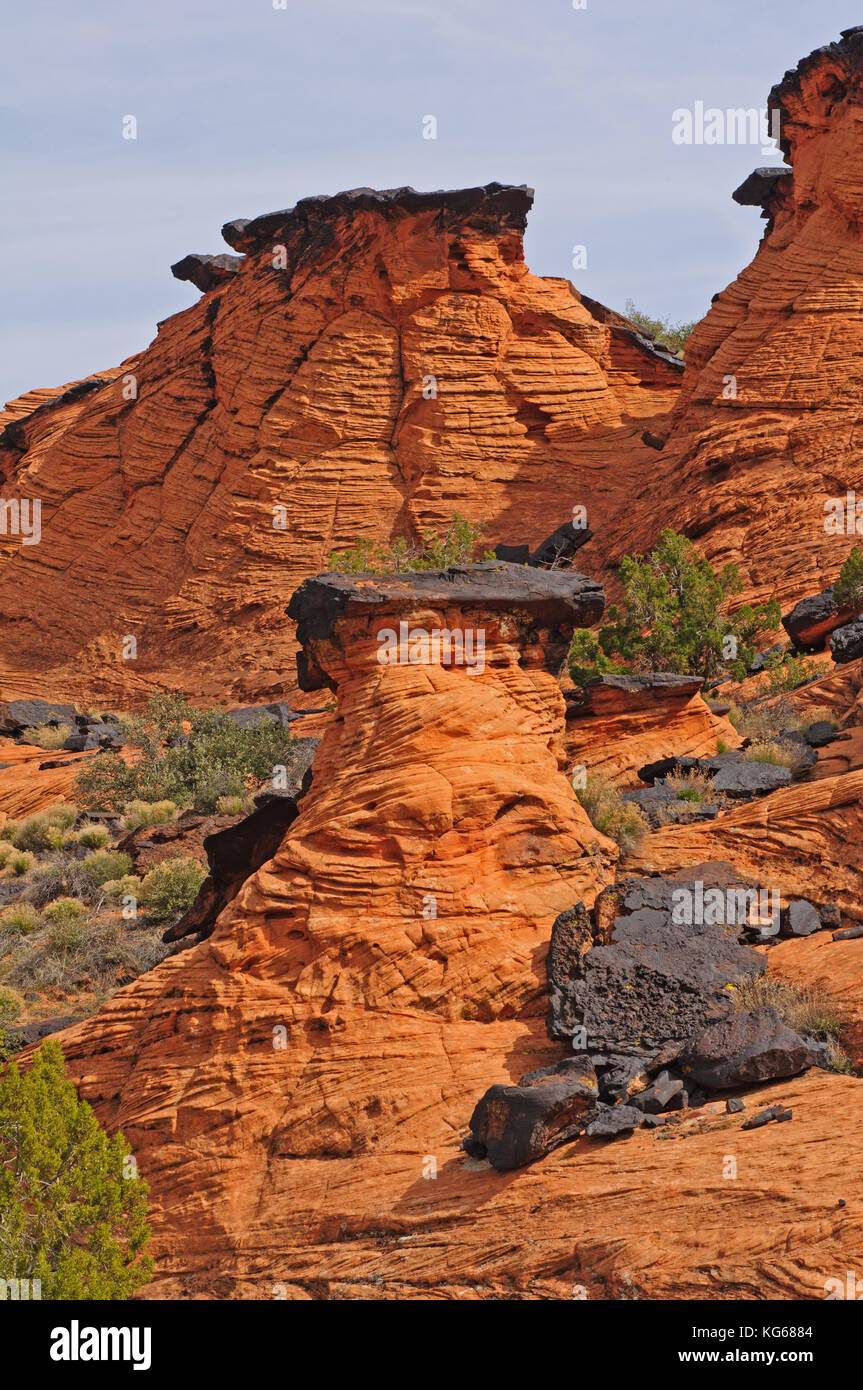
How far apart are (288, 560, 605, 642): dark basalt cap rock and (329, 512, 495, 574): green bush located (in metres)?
4.35

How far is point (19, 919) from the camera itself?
19.6 m

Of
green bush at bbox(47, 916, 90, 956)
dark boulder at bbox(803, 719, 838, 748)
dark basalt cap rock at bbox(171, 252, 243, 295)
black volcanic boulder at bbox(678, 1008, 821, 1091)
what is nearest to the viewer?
black volcanic boulder at bbox(678, 1008, 821, 1091)

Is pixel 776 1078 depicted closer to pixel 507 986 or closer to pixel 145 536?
pixel 507 986

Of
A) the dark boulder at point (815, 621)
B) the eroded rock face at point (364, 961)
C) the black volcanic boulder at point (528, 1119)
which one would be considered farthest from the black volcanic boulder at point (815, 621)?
the black volcanic boulder at point (528, 1119)

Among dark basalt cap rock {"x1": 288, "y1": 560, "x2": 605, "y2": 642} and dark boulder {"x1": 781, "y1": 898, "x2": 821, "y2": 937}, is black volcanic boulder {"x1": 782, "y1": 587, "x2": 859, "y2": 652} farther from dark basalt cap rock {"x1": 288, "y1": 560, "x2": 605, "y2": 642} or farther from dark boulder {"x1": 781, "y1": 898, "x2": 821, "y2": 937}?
dark boulder {"x1": 781, "y1": 898, "x2": 821, "y2": 937}

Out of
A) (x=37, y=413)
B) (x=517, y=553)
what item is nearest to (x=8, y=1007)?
(x=517, y=553)

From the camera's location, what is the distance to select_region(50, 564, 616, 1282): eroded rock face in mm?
9750

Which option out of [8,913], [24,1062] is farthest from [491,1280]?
[8,913]

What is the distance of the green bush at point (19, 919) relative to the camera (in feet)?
63.8

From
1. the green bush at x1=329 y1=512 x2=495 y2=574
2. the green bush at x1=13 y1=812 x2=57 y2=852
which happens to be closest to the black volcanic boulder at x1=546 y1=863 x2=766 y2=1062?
the green bush at x1=329 y1=512 x2=495 y2=574

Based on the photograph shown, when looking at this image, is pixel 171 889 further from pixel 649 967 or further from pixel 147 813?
pixel 649 967

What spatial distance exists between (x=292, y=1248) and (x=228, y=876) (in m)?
6.37

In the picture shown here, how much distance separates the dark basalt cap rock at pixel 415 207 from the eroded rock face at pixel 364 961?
25.7 meters

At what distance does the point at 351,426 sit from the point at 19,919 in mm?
20426
